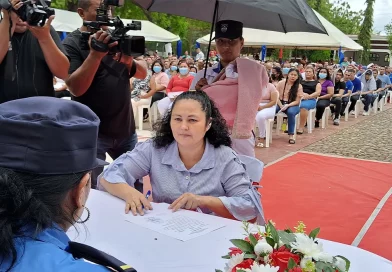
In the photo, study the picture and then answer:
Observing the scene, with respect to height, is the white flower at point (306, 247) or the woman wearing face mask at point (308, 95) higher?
the white flower at point (306, 247)

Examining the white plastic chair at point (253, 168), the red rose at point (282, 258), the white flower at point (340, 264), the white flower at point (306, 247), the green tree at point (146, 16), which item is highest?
the green tree at point (146, 16)

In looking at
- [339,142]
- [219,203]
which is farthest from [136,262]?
[339,142]

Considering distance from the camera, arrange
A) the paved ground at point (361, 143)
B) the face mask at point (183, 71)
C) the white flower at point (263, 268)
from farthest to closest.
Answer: the face mask at point (183, 71) → the paved ground at point (361, 143) → the white flower at point (263, 268)

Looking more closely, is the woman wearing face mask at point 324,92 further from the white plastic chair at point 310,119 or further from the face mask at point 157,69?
the face mask at point 157,69

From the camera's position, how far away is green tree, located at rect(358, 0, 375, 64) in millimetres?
51150

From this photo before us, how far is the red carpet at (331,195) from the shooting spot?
3904 millimetres

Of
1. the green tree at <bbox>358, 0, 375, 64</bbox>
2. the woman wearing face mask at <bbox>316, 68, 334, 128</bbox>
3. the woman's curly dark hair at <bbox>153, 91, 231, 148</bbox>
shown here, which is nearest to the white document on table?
the woman's curly dark hair at <bbox>153, 91, 231, 148</bbox>

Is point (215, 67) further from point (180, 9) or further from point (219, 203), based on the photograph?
point (219, 203)

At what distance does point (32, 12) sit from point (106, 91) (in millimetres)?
706

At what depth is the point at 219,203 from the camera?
2.20 meters

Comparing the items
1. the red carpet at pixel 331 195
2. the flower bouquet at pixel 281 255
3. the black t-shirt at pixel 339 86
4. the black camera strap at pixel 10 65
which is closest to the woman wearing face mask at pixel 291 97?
the red carpet at pixel 331 195

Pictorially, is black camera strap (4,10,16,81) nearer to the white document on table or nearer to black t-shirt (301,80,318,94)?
the white document on table

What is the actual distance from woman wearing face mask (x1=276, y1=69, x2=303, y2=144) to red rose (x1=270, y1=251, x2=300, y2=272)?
7197 mm

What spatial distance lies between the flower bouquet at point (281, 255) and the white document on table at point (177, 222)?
60 cm
